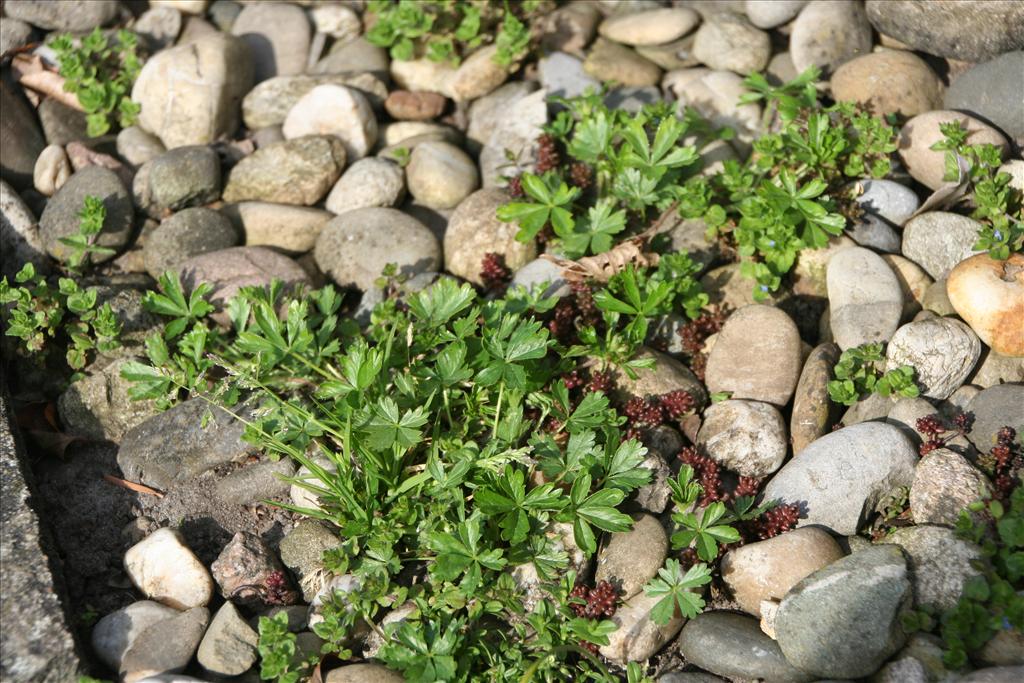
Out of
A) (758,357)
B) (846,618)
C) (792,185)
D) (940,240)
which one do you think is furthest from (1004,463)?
(792,185)

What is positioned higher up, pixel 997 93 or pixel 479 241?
pixel 997 93

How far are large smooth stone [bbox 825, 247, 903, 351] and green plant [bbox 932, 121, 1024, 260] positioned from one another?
0.44 metres

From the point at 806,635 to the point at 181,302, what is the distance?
3.39 metres

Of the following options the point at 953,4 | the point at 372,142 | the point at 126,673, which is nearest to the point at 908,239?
the point at 953,4

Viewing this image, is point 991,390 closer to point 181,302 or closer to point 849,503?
point 849,503

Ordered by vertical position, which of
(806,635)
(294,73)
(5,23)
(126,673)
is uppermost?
(5,23)

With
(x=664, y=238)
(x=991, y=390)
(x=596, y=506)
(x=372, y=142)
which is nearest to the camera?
(x=596, y=506)

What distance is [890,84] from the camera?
546 centimetres

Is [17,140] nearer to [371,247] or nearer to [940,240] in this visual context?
[371,247]

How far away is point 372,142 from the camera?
6145mm

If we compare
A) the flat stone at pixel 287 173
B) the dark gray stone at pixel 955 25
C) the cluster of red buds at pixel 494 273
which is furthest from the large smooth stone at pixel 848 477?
the flat stone at pixel 287 173

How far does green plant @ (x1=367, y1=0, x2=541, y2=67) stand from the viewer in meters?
6.18

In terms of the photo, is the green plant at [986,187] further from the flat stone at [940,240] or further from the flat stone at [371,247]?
the flat stone at [371,247]

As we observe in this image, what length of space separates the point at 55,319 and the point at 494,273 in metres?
2.31
